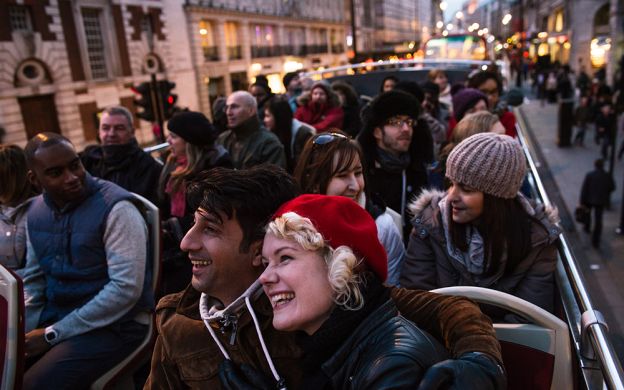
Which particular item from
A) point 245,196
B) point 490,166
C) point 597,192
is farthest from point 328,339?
point 597,192

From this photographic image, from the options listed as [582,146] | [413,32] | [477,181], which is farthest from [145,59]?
[413,32]

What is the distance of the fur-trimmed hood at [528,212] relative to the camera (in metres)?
2.34

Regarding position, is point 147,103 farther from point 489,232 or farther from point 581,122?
point 581,122

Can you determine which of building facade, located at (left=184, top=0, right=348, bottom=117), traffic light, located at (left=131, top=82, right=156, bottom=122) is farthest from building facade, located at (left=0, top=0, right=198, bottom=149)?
traffic light, located at (left=131, top=82, right=156, bottom=122)

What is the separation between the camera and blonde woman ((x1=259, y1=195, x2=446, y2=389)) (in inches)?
58.1

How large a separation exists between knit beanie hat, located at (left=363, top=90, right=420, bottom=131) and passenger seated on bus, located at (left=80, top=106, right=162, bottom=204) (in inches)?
83.7

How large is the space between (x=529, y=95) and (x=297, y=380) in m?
34.3

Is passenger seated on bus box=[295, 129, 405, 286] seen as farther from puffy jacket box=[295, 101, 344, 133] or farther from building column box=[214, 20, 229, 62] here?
building column box=[214, 20, 229, 62]

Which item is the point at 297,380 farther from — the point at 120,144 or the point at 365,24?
the point at 365,24

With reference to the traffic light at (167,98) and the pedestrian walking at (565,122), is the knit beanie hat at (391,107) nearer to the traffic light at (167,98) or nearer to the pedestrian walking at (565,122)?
the traffic light at (167,98)

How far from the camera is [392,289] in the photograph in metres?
1.90

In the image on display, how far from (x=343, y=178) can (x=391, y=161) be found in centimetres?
106

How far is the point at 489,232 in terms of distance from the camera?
7.75ft

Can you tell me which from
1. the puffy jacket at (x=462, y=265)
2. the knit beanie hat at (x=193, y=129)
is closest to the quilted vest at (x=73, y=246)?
the knit beanie hat at (x=193, y=129)
